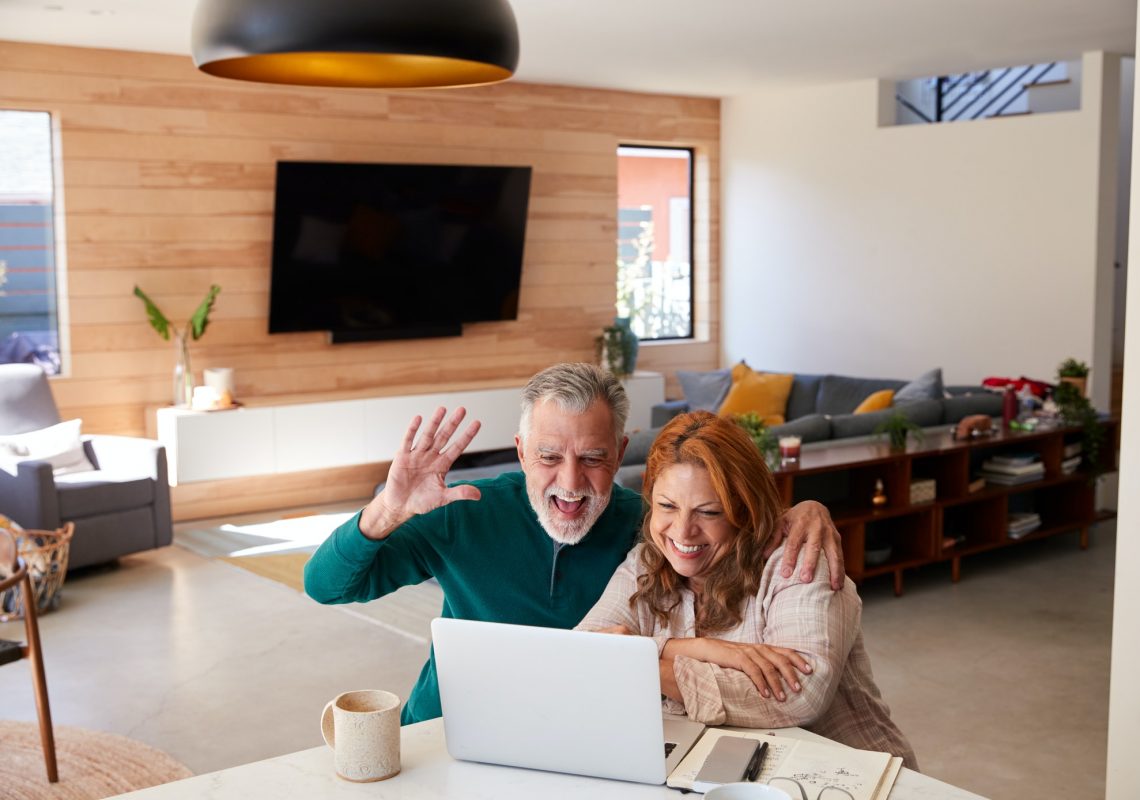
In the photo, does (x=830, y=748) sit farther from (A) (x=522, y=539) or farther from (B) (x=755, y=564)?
(A) (x=522, y=539)

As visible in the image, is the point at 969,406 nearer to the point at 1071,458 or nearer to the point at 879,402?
the point at 879,402

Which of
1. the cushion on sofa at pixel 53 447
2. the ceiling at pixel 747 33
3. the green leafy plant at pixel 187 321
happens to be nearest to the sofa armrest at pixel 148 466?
the cushion on sofa at pixel 53 447

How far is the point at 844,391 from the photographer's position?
7742mm

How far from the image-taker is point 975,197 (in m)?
7.75

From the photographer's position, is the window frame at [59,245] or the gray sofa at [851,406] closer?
the gray sofa at [851,406]

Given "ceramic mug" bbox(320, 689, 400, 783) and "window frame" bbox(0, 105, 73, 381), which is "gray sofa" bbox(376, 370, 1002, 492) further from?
"ceramic mug" bbox(320, 689, 400, 783)

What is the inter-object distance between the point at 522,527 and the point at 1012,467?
4141 millimetres

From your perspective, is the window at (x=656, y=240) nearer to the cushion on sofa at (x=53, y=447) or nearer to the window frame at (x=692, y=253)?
the window frame at (x=692, y=253)

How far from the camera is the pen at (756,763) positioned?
5.58 feet

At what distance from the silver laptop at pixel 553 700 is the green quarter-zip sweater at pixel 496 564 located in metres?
0.61

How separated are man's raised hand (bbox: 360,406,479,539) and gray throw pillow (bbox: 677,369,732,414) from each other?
6132 mm

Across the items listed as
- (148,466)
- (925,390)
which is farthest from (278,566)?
(925,390)

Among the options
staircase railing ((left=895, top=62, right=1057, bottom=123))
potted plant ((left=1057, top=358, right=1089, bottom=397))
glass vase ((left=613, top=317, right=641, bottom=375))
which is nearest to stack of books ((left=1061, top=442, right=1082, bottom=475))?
potted plant ((left=1057, top=358, right=1089, bottom=397))

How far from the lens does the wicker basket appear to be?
5059mm
